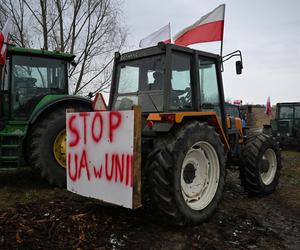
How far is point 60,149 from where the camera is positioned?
6434mm

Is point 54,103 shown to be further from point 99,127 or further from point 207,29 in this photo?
point 207,29

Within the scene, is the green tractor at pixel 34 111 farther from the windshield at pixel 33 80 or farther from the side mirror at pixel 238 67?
the side mirror at pixel 238 67

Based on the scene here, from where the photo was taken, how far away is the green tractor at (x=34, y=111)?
6.15 metres

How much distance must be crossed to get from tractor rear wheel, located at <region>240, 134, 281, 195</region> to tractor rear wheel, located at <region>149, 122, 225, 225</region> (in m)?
1.21

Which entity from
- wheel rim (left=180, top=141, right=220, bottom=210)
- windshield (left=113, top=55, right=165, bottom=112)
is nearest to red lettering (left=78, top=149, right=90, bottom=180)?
windshield (left=113, top=55, right=165, bottom=112)

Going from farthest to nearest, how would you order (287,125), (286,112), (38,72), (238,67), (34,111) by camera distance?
(286,112) < (287,125) < (38,72) < (34,111) < (238,67)

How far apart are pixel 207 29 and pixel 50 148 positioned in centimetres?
343

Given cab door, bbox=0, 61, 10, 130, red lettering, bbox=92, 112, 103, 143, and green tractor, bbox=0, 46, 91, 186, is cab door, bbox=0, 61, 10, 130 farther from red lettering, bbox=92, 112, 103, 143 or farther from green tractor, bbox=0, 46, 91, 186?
red lettering, bbox=92, 112, 103, 143

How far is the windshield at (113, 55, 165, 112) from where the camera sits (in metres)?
4.73

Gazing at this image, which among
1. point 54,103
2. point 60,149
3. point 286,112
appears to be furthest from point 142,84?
point 286,112


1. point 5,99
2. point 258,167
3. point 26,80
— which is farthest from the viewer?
point 26,80

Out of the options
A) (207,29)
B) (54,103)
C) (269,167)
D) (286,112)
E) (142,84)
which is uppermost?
(207,29)

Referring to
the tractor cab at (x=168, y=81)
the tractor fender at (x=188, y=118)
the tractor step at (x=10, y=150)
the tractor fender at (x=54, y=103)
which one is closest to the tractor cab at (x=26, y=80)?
the tractor fender at (x=54, y=103)

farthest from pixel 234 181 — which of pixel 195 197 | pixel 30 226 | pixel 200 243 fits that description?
pixel 30 226
